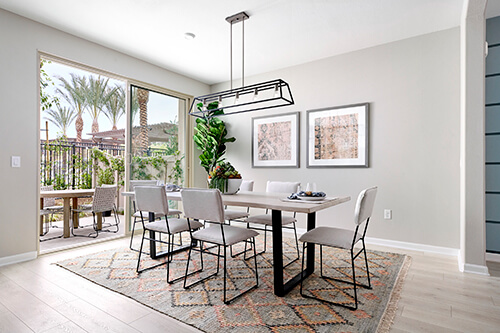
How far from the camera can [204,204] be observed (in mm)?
2150

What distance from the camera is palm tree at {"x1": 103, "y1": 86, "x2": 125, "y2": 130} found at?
7078 mm

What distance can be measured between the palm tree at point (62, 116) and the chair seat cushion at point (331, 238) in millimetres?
7400

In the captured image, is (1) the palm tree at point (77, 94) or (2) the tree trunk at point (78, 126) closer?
(1) the palm tree at point (77, 94)

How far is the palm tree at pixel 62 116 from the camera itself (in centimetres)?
711

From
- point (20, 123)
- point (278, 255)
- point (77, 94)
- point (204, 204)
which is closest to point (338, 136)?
point (278, 255)

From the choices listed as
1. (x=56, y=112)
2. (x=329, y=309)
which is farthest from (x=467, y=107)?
(x=56, y=112)

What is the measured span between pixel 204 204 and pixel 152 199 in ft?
2.38

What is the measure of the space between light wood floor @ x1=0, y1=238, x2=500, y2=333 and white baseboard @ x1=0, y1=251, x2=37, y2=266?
0.25 meters

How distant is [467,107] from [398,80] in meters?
1.07

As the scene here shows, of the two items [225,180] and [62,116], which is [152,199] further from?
[62,116]

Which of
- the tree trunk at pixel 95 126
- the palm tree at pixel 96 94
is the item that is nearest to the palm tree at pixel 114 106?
the palm tree at pixel 96 94

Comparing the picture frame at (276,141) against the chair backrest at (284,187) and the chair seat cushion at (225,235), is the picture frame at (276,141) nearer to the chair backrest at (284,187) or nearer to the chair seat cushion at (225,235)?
the chair backrest at (284,187)

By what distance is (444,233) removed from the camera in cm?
335

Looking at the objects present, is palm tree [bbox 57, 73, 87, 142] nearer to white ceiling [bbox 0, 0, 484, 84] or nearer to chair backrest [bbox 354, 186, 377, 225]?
white ceiling [bbox 0, 0, 484, 84]
